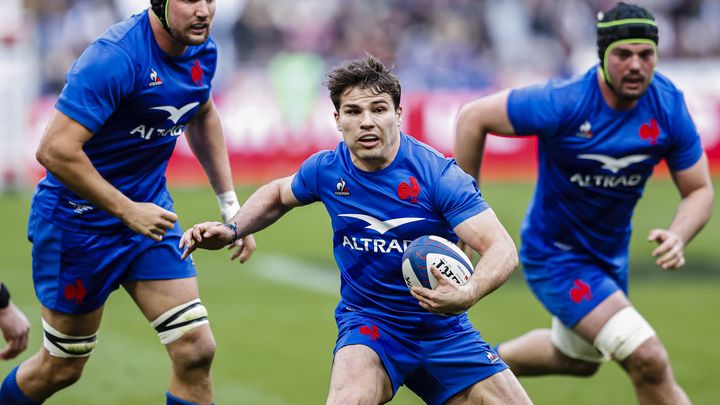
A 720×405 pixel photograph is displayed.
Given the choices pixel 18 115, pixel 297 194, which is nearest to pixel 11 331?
pixel 297 194

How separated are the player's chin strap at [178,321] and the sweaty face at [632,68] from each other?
279 cm

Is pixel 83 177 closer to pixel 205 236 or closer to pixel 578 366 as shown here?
pixel 205 236

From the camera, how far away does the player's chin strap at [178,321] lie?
6441mm

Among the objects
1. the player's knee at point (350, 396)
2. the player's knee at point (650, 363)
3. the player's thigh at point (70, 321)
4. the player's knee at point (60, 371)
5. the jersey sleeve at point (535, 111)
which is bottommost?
the player's knee at point (60, 371)

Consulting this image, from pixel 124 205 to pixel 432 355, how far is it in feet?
5.69

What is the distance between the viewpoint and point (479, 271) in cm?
530

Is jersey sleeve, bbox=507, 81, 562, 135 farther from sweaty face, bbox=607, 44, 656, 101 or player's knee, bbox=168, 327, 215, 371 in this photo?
player's knee, bbox=168, 327, 215, 371

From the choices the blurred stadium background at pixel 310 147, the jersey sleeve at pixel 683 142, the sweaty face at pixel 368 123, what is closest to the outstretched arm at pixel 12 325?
the blurred stadium background at pixel 310 147

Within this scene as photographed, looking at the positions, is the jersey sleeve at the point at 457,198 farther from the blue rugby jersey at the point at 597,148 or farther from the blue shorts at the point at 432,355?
the blue rugby jersey at the point at 597,148

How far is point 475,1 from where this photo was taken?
24.5 m

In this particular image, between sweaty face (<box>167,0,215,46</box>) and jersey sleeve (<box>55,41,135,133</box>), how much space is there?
31cm

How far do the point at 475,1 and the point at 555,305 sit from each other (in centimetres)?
1785

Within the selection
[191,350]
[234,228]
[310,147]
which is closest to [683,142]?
[234,228]

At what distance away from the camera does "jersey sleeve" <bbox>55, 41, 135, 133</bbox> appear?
19.6 ft
